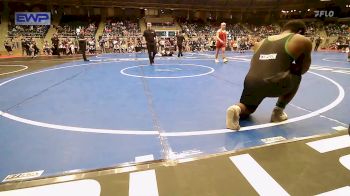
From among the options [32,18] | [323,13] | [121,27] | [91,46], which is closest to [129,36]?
[91,46]

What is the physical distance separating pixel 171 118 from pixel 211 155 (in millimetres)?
1243

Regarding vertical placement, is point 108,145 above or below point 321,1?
below

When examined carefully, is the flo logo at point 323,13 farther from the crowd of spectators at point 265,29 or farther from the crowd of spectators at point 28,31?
the crowd of spectators at point 28,31

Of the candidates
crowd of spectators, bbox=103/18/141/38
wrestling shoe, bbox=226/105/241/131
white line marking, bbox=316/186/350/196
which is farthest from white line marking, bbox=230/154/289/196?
crowd of spectators, bbox=103/18/141/38

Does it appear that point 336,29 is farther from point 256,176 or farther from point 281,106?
point 256,176

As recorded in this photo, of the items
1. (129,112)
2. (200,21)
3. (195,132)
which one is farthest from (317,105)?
(200,21)

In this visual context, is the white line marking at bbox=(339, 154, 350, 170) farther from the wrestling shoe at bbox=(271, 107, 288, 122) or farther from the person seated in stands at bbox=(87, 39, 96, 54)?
the person seated in stands at bbox=(87, 39, 96, 54)

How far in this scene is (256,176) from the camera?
82.0 inches

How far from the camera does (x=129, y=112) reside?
3906 millimetres

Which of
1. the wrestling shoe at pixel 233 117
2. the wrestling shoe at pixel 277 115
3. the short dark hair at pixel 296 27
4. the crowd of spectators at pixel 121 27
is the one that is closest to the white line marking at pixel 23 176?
the wrestling shoe at pixel 233 117

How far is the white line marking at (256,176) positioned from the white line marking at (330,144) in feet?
2.37

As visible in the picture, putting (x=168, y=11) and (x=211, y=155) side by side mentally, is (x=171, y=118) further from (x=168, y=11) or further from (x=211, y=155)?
(x=168, y=11)

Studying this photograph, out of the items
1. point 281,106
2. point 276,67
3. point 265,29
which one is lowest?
point 281,106

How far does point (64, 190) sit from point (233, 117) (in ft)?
6.42
